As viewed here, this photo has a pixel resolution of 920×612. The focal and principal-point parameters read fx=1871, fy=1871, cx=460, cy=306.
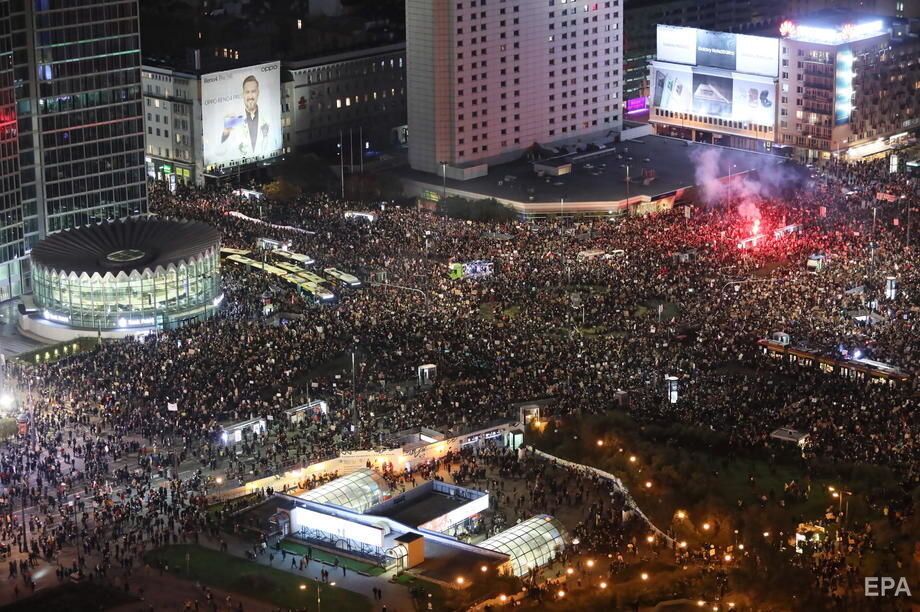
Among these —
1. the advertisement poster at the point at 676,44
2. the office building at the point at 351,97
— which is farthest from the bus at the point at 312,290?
the advertisement poster at the point at 676,44

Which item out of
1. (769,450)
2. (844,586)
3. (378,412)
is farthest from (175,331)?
(844,586)

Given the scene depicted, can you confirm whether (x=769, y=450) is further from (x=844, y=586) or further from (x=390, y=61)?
(x=390, y=61)

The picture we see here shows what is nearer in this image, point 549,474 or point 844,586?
point 844,586

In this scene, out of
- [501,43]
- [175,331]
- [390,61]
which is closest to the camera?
[175,331]

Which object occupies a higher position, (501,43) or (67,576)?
(501,43)

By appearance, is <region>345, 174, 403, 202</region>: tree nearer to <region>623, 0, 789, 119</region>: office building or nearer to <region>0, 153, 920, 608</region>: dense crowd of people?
<region>0, 153, 920, 608</region>: dense crowd of people

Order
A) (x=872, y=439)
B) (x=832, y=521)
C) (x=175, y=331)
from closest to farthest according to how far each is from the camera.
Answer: (x=832, y=521) → (x=872, y=439) → (x=175, y=331)
